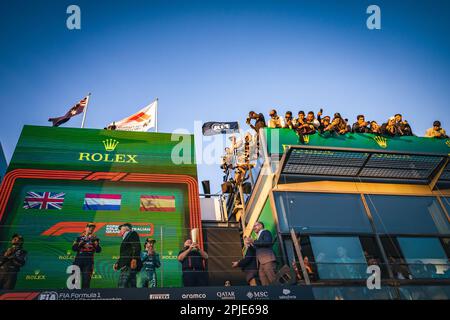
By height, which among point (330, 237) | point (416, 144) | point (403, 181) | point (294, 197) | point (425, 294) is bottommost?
point (425, 294)

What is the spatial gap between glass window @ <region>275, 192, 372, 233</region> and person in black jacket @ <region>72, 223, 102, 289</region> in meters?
4.58

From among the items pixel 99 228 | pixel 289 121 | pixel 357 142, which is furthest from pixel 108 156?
pixel 357 142

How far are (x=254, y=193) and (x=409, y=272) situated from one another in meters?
4.59

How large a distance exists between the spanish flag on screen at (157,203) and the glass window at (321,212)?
3.24 m

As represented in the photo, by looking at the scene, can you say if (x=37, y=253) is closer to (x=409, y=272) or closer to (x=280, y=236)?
(x=280, y=236)

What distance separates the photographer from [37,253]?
7855mm

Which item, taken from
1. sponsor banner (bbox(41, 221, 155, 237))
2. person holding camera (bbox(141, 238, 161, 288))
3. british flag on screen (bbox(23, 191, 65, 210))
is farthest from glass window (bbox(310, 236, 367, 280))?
british flag on screen (bbox(23, 191, 65, 210))

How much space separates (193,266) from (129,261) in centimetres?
144

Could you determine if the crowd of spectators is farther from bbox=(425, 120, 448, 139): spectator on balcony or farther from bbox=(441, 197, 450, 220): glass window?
bbox=(441, 197, 450, 220): glass window

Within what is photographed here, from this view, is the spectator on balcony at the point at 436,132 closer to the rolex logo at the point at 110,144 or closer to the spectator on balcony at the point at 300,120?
the spectator on balcony at the point at 300,120

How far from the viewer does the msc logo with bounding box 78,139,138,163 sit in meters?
10.5
